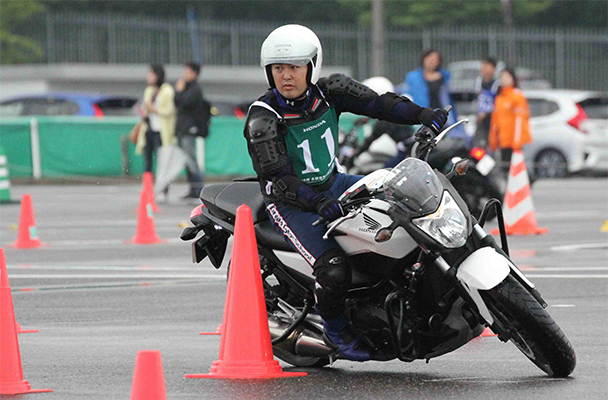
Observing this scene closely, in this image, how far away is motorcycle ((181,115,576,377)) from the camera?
20.1 feet

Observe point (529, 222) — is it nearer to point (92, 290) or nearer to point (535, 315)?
point (92, 290)

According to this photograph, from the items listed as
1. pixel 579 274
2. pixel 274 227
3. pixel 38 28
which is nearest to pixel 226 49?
pixel 38 28

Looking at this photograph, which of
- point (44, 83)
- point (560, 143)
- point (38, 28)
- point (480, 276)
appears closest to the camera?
point (480, 276)

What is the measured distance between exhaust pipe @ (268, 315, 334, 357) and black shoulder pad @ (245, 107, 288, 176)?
0.82 m

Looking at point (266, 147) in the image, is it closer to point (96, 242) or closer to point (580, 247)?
point (580, 247)

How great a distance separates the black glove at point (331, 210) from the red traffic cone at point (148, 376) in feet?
3.99

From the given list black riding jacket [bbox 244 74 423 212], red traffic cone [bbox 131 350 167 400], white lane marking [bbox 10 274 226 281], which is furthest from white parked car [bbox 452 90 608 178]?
red traffic cone [bbox 131 350 167 400]

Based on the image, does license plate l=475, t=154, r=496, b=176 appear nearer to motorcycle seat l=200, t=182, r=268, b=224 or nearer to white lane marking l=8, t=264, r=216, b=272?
white lane marking l=8, t=264, r=216, b=272

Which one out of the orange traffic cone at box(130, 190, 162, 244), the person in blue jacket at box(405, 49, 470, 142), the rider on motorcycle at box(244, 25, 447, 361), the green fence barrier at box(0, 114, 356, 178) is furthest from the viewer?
the green fence barrier at box(0, 114, 356, 178)

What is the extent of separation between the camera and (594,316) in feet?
28.2

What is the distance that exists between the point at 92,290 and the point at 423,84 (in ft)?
22.8

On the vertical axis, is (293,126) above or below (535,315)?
above

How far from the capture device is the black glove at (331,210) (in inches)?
250

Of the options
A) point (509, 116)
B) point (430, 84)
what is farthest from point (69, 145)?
point (430, 84)
